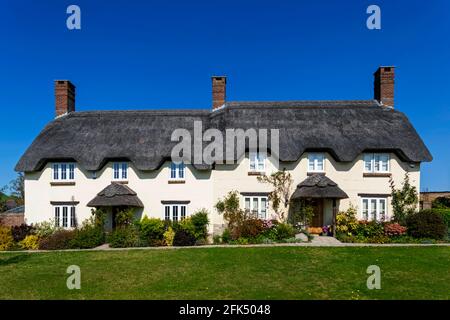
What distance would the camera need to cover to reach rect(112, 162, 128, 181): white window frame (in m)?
18.3

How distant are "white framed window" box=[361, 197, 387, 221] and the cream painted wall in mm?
316

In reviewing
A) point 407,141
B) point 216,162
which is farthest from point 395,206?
point 216,162

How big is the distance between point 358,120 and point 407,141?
3.04 m

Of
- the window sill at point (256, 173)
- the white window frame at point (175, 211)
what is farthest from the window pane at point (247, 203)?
the white window frame at point (175, 211)

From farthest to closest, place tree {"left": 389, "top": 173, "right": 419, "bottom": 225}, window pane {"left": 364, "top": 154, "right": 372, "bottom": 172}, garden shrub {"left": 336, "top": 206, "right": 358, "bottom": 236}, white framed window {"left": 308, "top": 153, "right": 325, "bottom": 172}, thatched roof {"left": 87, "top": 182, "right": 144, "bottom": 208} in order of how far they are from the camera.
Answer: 1. white framed window {"left": 308, "top": 153, "right": 325, "bottom": 172}
2. window pane {"left": 364, "top": 154, "right": 372, "bottom": 172}
3. tree {"left": 389, "top": 173, "right": 419, "bottom": 225}
4. thatched roof {"left": 87, "top": 182, "right": 144, "bottom": 208}
5. garden shrub {"left": 336, "top": 206, "right": 358, "bottom": 236}

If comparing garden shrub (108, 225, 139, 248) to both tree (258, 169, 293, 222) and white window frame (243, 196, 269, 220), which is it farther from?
tree (258, 169, 293, 222)

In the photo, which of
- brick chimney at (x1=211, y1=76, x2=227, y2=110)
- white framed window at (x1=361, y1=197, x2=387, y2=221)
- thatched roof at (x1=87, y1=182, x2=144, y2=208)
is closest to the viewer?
thatched roof at (x1=87, y1=182, x2=144, y2=208)

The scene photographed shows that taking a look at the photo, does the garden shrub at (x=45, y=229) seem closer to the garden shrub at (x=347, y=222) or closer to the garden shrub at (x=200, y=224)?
the garden shrub at (x=200, y=224)

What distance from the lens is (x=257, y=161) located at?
1802 cm

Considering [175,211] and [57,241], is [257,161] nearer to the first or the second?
[175,211]

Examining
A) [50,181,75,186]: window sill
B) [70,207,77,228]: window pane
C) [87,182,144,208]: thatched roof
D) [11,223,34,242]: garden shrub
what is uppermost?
[50,181,75,186]: window sill

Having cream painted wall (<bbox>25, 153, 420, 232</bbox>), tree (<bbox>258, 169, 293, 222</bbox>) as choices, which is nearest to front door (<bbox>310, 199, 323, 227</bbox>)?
cream painted wall (<bbox>25, 153, 420, 232</bbox>)

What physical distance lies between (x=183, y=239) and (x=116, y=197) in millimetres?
4814

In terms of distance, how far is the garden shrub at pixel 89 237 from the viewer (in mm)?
15406
